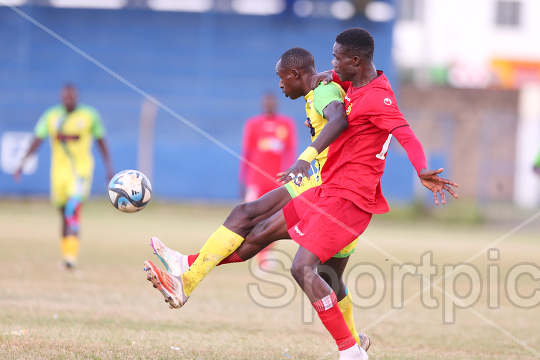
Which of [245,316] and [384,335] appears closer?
[384,335]

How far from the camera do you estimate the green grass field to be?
5.37 m

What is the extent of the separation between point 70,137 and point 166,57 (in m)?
17.3

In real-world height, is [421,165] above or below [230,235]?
above

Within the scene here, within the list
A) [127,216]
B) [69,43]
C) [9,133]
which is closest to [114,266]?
[127,216]

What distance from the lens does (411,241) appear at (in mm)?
15539

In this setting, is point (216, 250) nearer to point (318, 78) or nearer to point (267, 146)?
point (318, 78)

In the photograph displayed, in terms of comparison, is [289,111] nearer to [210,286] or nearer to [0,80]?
[0,80]

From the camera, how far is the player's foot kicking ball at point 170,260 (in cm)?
527

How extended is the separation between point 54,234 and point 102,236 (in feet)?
3.20

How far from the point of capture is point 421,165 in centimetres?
460

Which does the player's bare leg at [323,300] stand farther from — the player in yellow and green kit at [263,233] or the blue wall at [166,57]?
the blue wall at [166,57]

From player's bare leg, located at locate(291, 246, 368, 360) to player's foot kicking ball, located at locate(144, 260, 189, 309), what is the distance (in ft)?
2.88

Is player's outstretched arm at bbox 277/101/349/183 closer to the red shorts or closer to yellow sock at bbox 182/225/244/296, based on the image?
the red shorts

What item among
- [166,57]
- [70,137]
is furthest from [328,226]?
[166,57]
